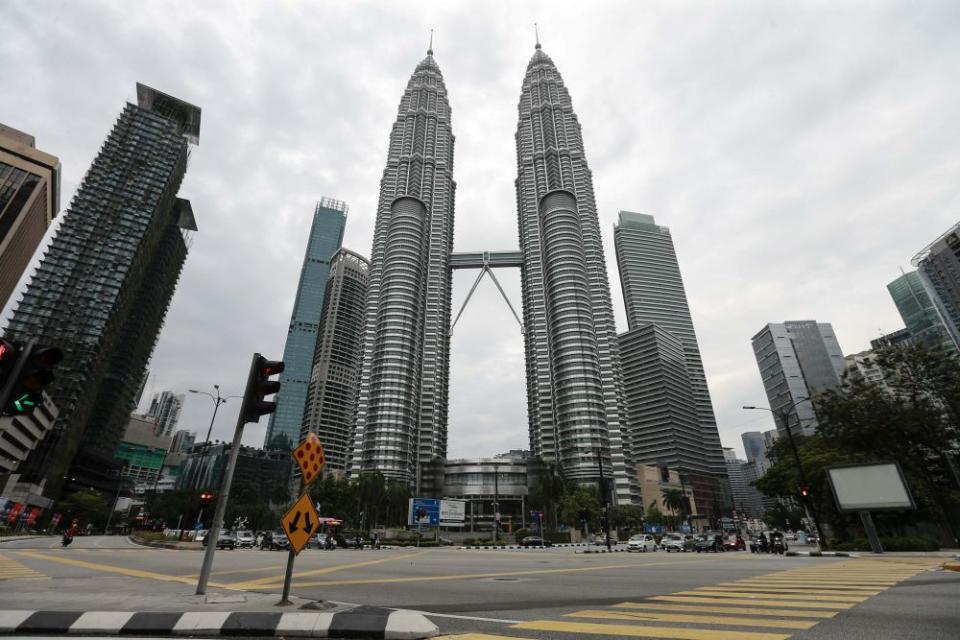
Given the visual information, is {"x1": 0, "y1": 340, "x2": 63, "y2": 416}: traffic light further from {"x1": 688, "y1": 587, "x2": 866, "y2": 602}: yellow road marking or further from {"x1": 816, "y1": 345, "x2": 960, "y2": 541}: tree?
{"x1": 816, "y1": 345, "x2": 960, "y2": 541}: tree

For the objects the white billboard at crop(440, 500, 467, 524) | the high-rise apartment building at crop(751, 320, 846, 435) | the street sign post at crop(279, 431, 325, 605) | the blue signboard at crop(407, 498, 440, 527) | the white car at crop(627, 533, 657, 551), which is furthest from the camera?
the high-rise apartment building at crop(751, 320, 846, 435)

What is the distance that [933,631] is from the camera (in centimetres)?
520

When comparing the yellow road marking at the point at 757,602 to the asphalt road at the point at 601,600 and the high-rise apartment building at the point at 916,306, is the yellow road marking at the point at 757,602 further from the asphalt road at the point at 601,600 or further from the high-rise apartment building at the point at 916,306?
the high-rise apartment building at the point at 916,306

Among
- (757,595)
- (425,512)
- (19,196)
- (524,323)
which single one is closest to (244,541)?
(425,512)

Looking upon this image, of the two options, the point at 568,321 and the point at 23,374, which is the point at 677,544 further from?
the point at 568,321

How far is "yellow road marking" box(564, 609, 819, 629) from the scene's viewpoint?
5.57m

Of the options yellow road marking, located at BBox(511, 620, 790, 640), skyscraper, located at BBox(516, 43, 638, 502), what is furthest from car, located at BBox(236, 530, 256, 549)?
skyscraper, located at BBox(516, 43, 638, 502)

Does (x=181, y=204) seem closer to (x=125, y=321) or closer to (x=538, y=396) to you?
(x=125, y=321)

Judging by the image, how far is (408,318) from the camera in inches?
6270

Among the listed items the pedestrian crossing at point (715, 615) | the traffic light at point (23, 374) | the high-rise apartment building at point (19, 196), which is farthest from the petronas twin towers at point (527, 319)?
the traffic light at point (23, 374)

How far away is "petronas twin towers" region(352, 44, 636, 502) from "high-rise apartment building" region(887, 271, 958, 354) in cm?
10298

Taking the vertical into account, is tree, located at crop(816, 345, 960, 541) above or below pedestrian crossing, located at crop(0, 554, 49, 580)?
above

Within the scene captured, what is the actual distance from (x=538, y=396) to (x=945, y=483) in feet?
453

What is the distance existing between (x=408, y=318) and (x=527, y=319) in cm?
5184
